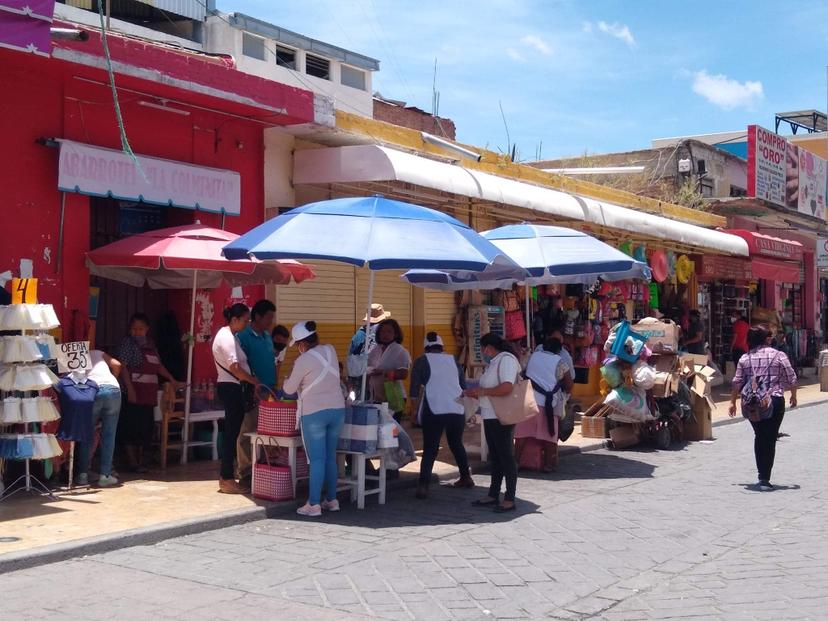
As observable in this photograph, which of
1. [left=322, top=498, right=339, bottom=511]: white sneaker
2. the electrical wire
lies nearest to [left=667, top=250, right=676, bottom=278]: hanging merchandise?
the electrical wire

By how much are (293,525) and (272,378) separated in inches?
73.3

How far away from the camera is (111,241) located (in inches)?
439

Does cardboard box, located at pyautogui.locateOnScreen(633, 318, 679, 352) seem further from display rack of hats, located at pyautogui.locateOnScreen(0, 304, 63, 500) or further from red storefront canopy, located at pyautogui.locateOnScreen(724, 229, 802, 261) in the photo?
red storefront canopy, located at pyautogui.locateOnScreen(724, 229, 802, 261)

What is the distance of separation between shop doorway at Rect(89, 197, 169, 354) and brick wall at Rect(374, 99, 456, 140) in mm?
18822

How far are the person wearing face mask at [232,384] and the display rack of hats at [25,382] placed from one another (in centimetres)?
148

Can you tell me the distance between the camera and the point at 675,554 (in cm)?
751

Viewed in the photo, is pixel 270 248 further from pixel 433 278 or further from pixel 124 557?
pixel 433 278

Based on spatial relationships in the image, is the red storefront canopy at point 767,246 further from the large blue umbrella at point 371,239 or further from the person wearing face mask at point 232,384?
the person wearing face mask at point 232,384

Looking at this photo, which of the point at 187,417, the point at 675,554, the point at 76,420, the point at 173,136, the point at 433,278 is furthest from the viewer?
the point at 433,278

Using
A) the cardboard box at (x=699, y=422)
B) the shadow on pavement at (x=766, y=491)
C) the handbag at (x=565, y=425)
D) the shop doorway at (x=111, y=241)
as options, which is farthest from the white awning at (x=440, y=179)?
the shadow on pavement at (x=766, y=491)

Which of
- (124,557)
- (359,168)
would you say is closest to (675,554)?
(124,557)

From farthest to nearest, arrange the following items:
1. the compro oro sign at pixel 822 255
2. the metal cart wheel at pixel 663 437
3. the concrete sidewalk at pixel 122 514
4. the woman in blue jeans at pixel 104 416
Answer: the compro oro sign at pixel 822 255 < the metal cart wheel at pixel 663 437 < the woman in blue jeans at pixel 104 416 < the concrete sidewalk at pixel 122 514

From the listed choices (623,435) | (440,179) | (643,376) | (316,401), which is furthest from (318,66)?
(316,401)

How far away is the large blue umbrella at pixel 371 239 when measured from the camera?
27.8ft
